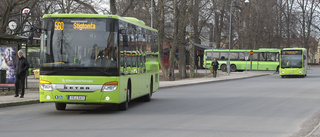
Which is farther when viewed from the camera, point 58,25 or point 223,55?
point 223,55

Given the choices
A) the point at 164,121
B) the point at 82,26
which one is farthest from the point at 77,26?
the point at 164,121

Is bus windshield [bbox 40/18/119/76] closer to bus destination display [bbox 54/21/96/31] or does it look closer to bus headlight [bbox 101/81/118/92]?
bus destination display [bbox 54/21/96/31]

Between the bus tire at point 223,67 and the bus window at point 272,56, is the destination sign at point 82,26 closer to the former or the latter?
the bus window at point 272,56

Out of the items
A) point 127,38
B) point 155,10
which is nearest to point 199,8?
point 155,10

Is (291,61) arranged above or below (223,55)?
below

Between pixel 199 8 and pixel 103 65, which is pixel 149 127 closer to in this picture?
pixel 103 65

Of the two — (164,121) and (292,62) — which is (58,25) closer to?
(164,121)

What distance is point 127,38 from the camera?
14883 mm

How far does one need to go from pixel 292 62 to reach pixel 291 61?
15cm

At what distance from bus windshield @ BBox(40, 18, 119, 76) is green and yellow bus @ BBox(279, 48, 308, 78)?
3838 centimetres

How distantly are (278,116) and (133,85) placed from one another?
4615 millimetres

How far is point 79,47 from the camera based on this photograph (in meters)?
14.0

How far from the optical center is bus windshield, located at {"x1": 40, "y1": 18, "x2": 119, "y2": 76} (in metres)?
14.0

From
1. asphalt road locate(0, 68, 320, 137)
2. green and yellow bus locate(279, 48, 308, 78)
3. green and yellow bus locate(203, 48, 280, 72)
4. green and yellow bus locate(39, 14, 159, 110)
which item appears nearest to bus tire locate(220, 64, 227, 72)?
green and yellow bus locate(203, 48, 280, 72)
